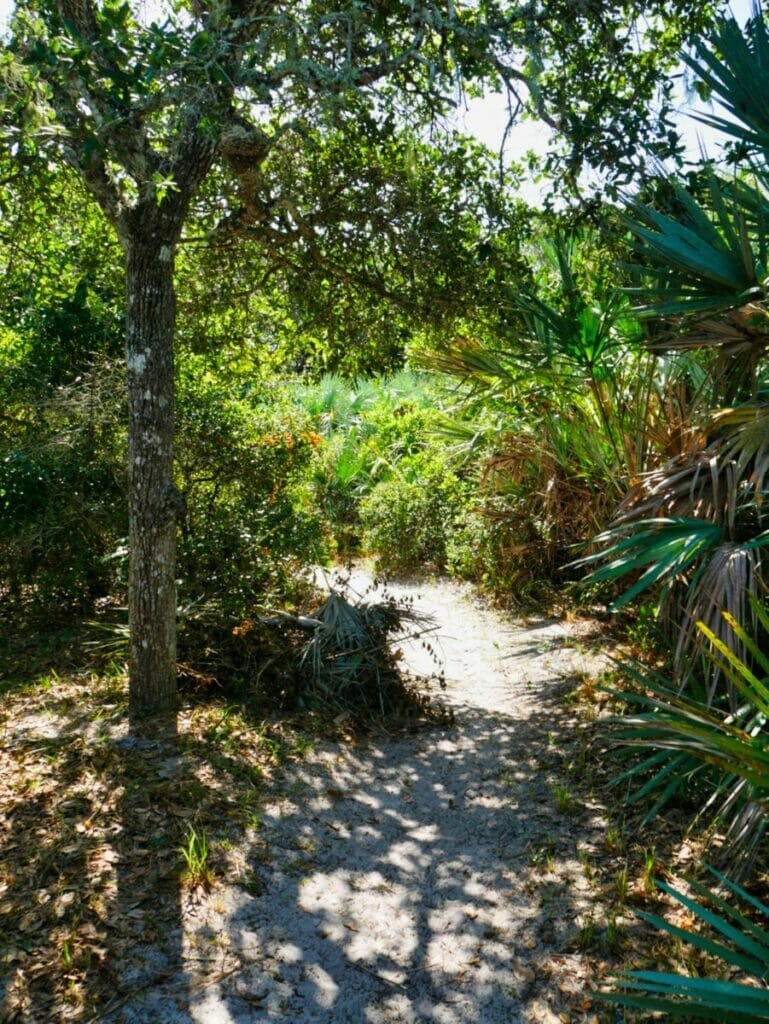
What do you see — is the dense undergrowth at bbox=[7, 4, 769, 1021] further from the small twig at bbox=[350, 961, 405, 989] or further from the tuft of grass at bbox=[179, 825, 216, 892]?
the tuft of grass at bbox=[179, 825, 216, 892]

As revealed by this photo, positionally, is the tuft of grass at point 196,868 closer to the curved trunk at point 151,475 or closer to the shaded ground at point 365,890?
the shaded ground at point 365,890

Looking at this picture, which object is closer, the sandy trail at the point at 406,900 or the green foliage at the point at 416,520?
the sandy trail at the point at 406,900

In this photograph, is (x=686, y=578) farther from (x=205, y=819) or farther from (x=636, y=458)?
(x=205, y=819)

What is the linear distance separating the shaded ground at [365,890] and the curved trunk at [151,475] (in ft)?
1.34

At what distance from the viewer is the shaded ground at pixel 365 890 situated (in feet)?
10.8

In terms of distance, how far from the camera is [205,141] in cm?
491

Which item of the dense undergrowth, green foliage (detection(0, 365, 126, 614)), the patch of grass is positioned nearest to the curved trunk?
the dense undergrowth

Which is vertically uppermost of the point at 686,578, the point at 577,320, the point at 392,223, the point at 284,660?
the point at 392,223

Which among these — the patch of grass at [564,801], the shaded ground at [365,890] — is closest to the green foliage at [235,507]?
the shaded ground at [365,890]

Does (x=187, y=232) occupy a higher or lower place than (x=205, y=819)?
higher

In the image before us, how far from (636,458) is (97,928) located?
4418 mm

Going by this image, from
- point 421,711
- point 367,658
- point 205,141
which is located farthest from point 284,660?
point 205,141

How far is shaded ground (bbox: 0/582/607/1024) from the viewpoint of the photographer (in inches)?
130

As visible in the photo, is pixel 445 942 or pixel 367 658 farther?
pixel 367 658
